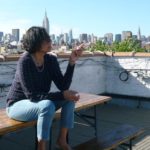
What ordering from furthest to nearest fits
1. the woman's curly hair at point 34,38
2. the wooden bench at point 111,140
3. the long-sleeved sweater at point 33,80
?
the wooden bench at point 111,140, the woman's curly hair at point 34,38, the long-sleeved sweater at point 33,80

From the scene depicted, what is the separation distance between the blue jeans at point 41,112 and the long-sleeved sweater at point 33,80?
7 cm

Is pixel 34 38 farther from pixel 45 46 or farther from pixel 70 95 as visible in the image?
pixel 70 95

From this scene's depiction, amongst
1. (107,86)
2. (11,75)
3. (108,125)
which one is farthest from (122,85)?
(11,75)

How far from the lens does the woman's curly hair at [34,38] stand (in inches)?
140

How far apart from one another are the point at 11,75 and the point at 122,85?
3.50 metres

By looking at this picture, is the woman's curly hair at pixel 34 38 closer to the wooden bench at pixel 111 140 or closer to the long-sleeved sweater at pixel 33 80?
the long-sleeved sweater at pixel 33 80

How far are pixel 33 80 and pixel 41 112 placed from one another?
1.32 ft

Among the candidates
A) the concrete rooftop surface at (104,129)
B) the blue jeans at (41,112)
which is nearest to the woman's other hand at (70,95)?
the blue jeans at (41,112)

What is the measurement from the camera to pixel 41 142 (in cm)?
327

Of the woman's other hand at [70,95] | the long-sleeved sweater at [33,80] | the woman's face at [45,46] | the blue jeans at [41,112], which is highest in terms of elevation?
the woman's face at [45,46]

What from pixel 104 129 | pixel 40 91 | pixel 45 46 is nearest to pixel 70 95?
pixel 40 91

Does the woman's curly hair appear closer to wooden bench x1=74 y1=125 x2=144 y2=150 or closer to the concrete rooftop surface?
wooden bench x1=74 y1=125 x2=144 y2=150

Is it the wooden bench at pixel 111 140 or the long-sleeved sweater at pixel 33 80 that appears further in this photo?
the wooden bench at pixel 111 140

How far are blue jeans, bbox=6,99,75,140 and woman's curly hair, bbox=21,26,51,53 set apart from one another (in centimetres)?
53
